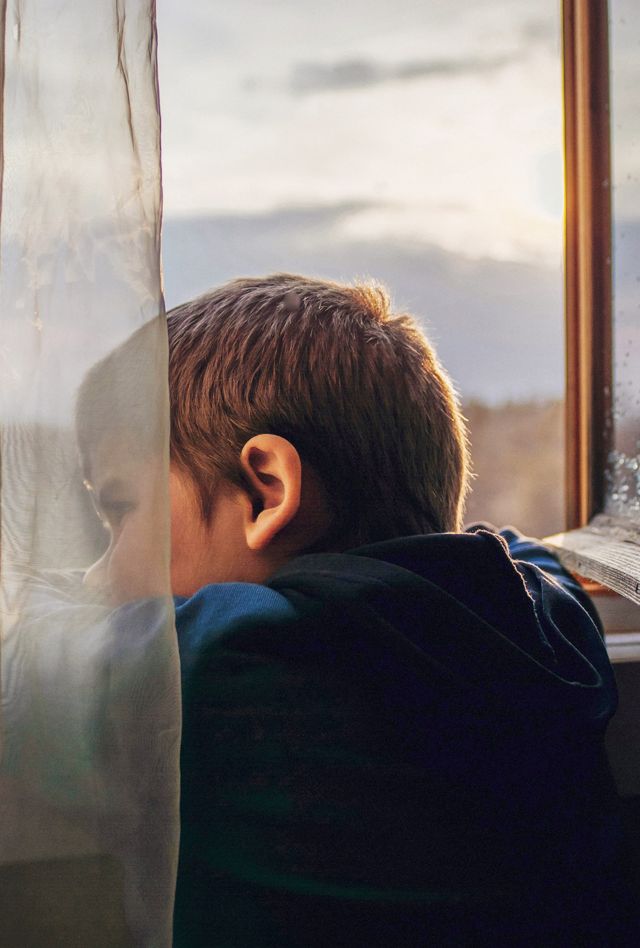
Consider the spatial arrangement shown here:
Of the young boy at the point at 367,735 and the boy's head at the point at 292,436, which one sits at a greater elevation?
the boy's head at the point at 292,436

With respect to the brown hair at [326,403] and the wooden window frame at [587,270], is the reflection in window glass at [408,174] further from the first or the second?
the brown hair at [326,403]

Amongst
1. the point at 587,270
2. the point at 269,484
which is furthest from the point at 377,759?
the point at 587,270

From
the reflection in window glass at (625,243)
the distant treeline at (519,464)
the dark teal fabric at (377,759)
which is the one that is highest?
the reflection in window glass at (625,243)

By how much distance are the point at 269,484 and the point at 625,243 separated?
0.75 metres

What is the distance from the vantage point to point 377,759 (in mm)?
596

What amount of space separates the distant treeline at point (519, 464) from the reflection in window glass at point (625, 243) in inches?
4.4

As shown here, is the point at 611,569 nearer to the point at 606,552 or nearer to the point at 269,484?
the point at 606,552

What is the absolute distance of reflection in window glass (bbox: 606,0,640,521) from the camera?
112cm

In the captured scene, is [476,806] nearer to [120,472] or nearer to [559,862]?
[559,862]

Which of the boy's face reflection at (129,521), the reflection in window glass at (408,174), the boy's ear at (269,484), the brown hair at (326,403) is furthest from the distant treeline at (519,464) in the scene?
the boy's face reflection at (129,521)

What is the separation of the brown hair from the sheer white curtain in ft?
0.56

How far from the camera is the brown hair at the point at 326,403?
71cm

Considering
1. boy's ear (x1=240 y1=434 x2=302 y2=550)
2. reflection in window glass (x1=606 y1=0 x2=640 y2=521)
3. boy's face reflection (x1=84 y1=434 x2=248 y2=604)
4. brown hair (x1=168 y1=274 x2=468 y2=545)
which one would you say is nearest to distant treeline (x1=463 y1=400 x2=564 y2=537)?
reflection in window glass (x1=606 y1=0 x2=640 y2=521)

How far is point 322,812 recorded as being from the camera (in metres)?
0.58
